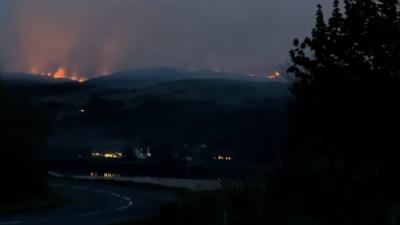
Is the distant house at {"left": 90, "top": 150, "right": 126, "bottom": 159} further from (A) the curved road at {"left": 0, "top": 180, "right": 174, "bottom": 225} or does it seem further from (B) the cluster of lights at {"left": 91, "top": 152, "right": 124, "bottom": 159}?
(A) the curved road at {"left": 0, "top": 180, "right": 174, "bottom": 225}

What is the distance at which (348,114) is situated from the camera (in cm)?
2158

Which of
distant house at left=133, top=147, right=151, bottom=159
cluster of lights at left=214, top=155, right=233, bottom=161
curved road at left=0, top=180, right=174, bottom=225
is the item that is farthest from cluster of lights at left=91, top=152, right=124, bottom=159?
curved road at left=0, top=180, right=174, bottom=225

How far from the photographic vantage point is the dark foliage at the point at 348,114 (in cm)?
2084

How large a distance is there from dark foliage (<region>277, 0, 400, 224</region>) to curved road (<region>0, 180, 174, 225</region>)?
8993 mm

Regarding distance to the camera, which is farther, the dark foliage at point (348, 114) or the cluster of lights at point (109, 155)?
the cluster of lights at point (109, 155)

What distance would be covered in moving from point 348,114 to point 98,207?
18.6 metres

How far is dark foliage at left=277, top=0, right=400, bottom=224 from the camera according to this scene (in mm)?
20844

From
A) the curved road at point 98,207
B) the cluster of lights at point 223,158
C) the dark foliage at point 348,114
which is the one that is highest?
the dark foliage at point 348,114

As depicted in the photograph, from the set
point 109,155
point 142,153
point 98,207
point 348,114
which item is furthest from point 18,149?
point 142,153

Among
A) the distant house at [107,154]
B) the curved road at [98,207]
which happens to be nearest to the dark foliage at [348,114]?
the curved road at [98,207]

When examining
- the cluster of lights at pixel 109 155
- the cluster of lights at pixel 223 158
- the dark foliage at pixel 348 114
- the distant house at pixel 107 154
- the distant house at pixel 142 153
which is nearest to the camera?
the dark foliage at pixel 348 114

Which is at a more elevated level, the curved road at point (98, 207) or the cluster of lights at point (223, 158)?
the cluster of lights at point (223, 158)

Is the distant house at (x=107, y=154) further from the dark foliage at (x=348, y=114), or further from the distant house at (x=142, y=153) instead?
the dark foliage at (x=348, y=114)

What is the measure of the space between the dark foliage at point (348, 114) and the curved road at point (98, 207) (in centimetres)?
899
